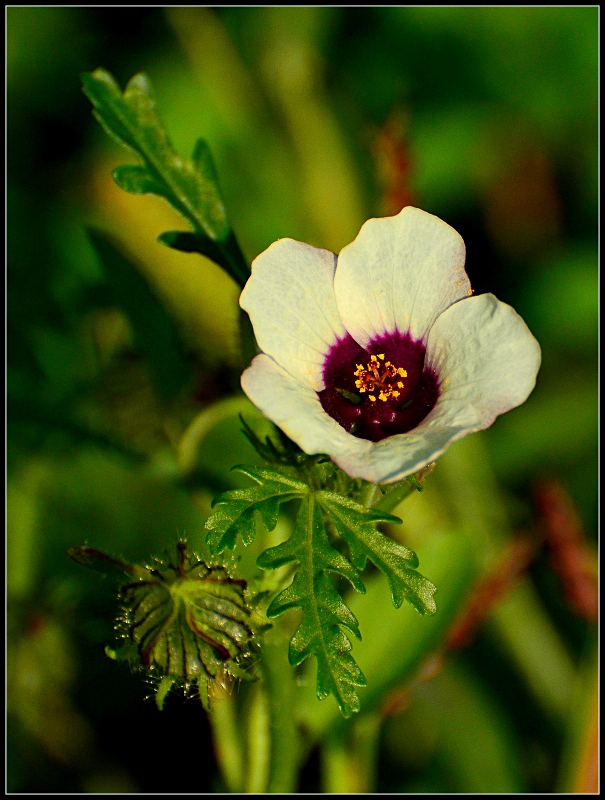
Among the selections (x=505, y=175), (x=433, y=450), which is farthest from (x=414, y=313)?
(x=505, y=175)

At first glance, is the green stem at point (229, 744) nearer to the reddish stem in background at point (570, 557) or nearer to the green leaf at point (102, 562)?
the green leaf at point (102, 562)

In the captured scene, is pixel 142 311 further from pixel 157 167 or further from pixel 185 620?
pixel 185 620

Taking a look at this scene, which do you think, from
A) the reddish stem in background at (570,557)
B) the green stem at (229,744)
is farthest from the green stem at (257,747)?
the reddish stem in background at (570,557)

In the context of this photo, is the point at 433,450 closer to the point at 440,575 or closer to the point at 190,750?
the point at 440,575

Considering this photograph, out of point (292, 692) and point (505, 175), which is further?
point (505, 175)

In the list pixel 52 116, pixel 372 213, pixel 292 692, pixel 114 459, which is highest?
pixel 52 116

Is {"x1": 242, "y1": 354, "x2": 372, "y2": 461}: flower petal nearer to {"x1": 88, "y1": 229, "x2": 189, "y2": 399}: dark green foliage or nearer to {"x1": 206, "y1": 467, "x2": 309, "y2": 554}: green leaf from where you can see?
{"x1": 206, "y1": 467, "x2": 309, "y2": 554}: green leaf

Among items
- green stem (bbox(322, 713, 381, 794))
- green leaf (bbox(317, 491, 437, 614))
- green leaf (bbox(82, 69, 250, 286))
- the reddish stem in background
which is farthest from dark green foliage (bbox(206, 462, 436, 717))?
the reddish stem in background
